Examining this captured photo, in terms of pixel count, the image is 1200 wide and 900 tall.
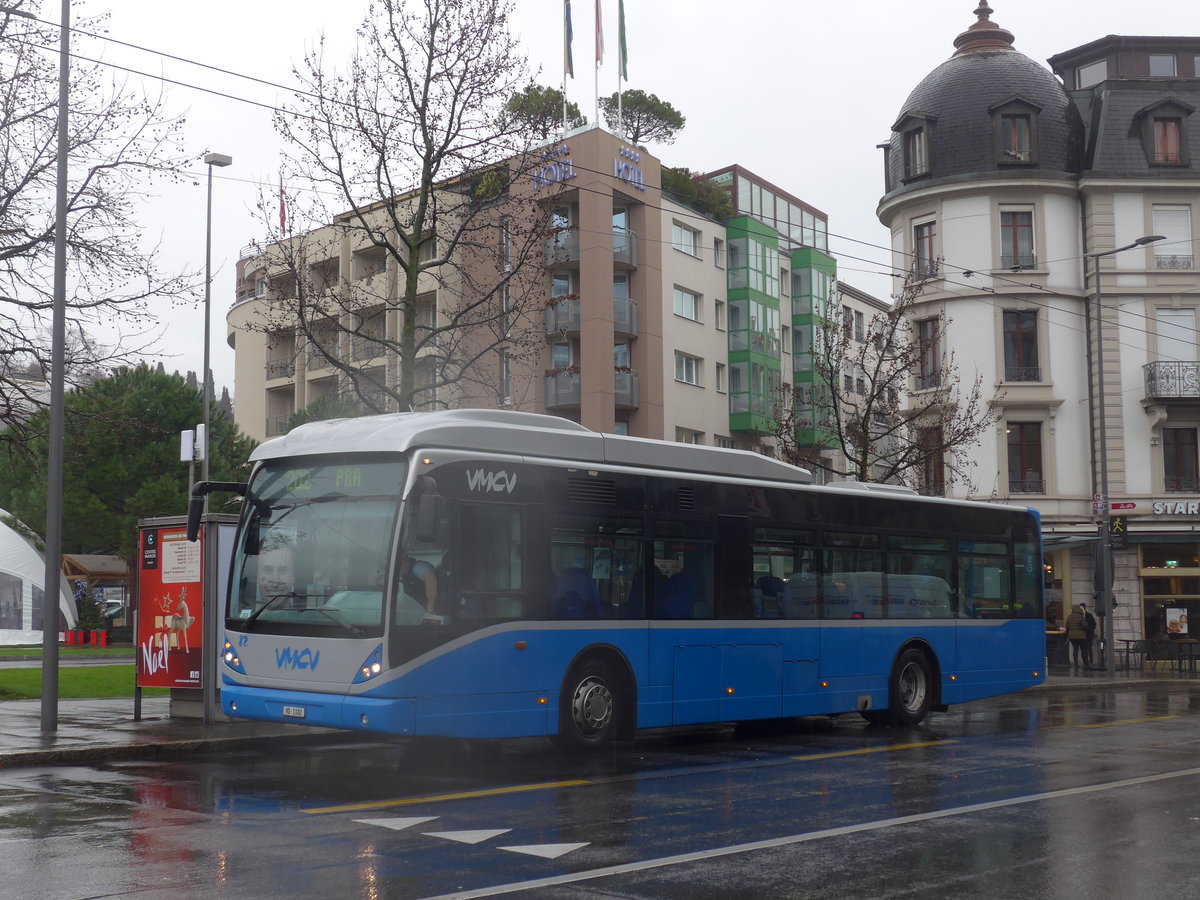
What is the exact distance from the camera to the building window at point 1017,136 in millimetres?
41656

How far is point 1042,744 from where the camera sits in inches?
605

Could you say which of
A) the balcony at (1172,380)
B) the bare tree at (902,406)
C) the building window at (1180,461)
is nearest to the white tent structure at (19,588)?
the bare tree at (902,406)

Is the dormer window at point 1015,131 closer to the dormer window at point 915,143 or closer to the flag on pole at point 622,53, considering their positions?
the dormer window at point 915,143

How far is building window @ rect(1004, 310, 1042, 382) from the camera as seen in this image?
135 feet

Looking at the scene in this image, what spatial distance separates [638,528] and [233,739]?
4.67m

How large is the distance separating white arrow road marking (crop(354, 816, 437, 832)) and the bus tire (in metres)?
3.47

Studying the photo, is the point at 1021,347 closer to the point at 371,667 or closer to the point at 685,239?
the point at 685,239

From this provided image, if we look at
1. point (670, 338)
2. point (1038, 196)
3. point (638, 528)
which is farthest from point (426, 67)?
point (670, 338)

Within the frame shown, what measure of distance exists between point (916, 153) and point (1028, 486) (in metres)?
10.9

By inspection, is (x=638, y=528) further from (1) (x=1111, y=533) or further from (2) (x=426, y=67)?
(1) (x=1111, y=533)

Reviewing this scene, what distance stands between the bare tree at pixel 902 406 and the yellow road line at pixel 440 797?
19.1 metres

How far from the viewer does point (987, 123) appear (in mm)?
41906

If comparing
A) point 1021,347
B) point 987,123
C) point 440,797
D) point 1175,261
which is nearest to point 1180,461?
point 1021,347

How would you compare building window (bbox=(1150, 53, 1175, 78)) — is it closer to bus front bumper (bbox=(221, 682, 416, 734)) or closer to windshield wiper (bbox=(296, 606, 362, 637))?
windshield wiper (bbox=(296, 606, 362, 637))
